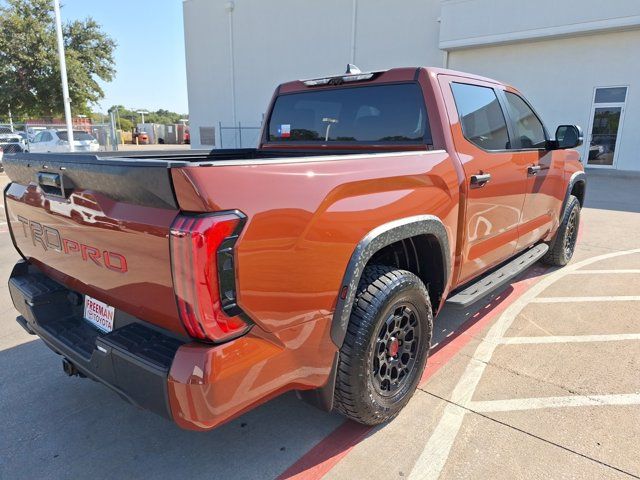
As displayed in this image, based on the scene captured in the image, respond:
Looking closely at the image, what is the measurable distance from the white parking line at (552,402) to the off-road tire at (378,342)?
483mm

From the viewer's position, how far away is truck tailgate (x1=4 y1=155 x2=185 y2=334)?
173cm

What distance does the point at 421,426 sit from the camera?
2.66m

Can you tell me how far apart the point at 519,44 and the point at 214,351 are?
730 inches

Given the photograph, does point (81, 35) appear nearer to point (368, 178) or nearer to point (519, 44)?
point (519, 44)

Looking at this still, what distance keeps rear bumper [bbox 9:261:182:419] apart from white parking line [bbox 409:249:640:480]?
1.35 meters

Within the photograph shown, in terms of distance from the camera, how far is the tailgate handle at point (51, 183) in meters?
2.12

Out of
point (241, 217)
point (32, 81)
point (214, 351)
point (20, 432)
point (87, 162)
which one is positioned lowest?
point (20, 432)

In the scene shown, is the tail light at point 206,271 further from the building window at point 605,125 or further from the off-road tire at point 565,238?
the building window at point 605,125

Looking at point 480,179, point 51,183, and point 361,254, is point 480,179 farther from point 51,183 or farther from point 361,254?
point 51,183

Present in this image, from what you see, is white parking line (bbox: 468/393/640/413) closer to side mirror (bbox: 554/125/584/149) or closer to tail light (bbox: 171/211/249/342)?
tail light (bbox: 171/211/249/342)

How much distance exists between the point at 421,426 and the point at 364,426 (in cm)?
33

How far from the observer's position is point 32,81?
88.2 ft

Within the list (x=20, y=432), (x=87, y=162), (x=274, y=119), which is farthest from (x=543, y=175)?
(x=20, y=432)

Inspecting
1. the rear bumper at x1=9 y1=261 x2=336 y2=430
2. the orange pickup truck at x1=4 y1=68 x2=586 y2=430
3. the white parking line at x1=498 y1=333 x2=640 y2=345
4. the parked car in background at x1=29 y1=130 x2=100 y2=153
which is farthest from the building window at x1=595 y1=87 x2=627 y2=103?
the parked car in background at x1=29 y1=130 x2=100 y2=153
